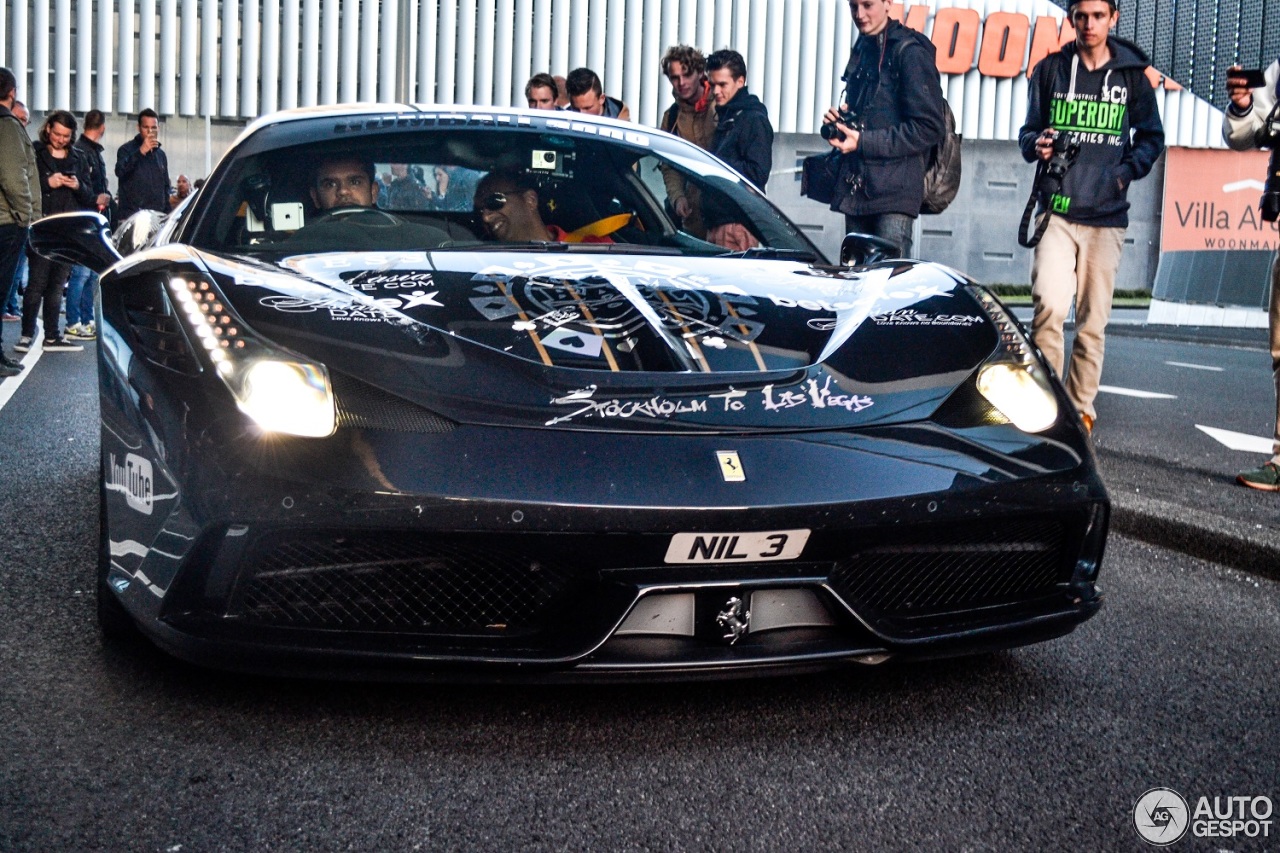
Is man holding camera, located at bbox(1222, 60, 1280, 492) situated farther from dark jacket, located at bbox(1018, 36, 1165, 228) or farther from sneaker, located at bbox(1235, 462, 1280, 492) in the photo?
dark jacket, located at bbox(1018, 36, 1165, 228)

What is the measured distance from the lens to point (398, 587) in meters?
2.47

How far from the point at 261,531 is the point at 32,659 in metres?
0.84

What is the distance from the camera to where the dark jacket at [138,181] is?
12836mm

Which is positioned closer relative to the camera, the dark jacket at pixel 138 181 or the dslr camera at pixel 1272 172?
the dslr camera at pixel 1272 172

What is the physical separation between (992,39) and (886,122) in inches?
880

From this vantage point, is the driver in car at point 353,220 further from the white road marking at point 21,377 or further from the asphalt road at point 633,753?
the white road marking at point 21,377

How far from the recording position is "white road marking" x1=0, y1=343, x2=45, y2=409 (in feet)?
25.0

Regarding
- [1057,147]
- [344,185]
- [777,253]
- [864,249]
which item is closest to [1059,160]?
[1057,147]

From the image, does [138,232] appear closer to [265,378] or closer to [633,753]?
[265,378]

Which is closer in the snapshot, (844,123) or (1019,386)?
(1019,386)

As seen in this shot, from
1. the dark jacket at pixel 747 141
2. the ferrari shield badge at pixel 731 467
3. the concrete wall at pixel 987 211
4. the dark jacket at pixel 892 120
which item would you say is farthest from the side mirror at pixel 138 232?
the concrete wall at pixel 987 211

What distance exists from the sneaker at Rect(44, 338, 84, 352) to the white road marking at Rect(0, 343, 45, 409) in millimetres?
55

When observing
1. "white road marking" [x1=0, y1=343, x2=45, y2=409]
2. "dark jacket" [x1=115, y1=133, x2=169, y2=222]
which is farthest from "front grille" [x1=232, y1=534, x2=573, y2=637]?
"dark jacket" [x1=115, y1=133, x2=169, y2=222]

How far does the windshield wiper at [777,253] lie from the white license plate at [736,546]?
131 centimetres
